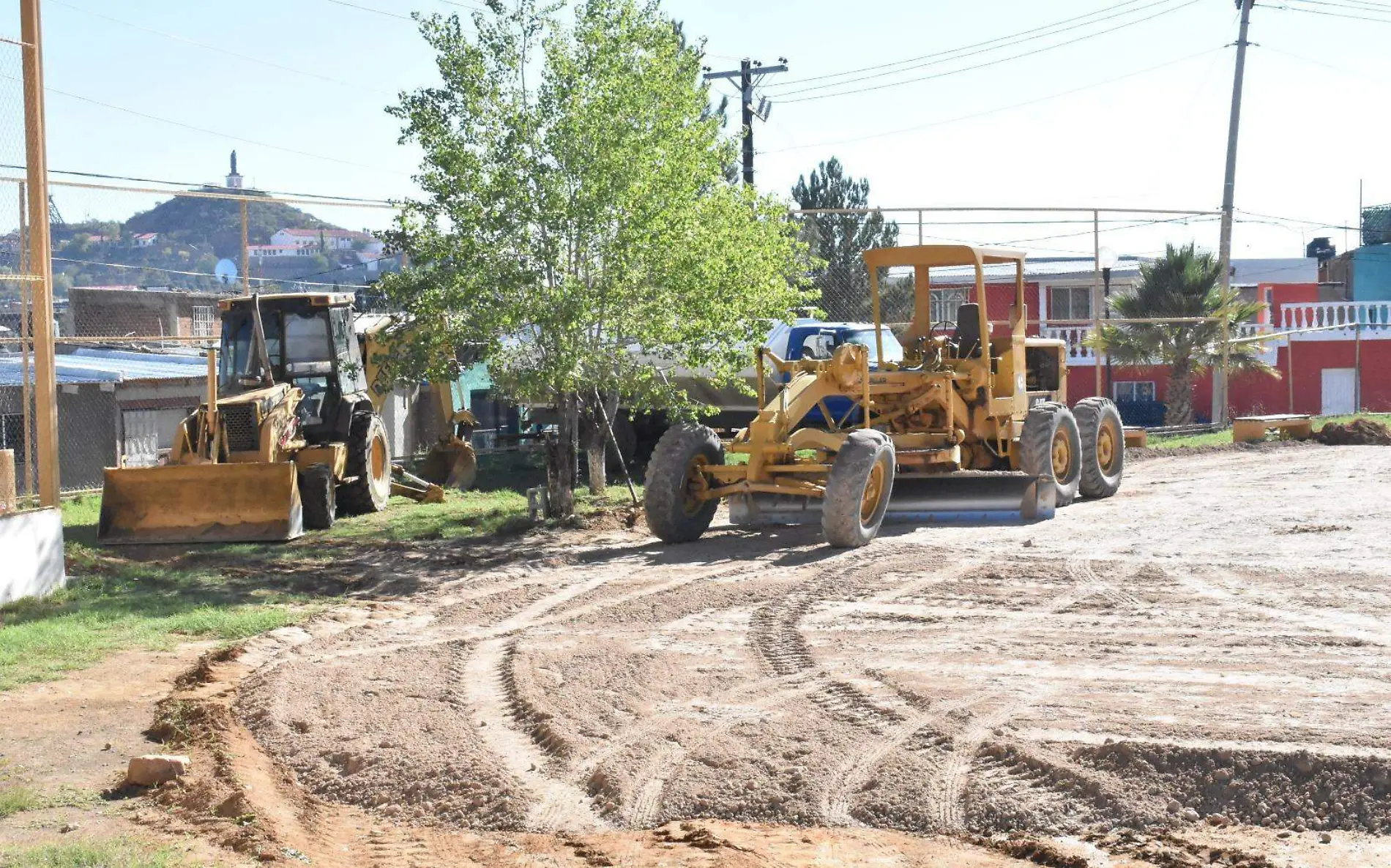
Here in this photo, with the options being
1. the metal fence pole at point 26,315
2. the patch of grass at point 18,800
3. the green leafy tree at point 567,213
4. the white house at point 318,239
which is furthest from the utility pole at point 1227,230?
the white house at point 318,239

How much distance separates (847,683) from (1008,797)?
6.33 ft

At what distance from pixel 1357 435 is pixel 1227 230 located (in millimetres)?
6089

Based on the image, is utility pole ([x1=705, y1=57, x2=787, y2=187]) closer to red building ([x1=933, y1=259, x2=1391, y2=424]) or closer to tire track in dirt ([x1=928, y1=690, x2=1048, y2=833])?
red building ([x1=933, y1=259, x2=1391, y2=424])

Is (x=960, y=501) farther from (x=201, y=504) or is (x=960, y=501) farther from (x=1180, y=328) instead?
(x=1180, y=328)

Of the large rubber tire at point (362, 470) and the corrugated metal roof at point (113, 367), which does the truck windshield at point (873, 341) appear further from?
the corrugated metal roof at point (113, 367)

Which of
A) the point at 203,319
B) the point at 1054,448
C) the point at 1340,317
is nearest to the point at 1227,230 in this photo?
the point at 1340,317

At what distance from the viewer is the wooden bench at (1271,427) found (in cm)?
2464

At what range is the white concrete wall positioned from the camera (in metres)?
11.1

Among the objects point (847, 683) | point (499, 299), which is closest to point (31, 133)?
point (499, 299)

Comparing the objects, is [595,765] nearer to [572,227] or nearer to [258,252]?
[572,227]

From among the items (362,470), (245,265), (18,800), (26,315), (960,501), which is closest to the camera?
(18,800)

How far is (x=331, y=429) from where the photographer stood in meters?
16.6

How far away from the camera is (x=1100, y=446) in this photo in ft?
57.0

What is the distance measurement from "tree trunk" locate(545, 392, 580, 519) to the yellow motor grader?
5.63 feet
